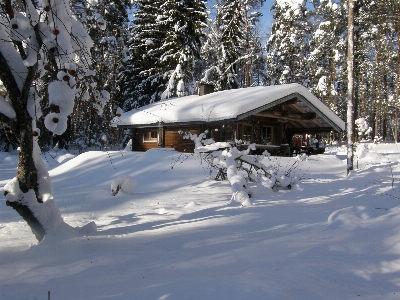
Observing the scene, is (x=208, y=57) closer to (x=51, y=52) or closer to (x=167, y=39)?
(x=167, y=39)

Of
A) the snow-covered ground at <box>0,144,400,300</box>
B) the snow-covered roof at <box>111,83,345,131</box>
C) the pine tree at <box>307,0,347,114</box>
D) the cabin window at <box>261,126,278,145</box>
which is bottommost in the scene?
the snow-covered ground at <box>0,144,400,300</box>

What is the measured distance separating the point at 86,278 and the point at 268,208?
4203 mm

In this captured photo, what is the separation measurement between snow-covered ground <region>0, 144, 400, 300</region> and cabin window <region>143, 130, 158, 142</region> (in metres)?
13.6

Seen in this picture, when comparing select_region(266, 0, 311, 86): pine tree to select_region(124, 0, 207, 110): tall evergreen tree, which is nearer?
select_region(124, 0, 207, 110): tall evergreen tree

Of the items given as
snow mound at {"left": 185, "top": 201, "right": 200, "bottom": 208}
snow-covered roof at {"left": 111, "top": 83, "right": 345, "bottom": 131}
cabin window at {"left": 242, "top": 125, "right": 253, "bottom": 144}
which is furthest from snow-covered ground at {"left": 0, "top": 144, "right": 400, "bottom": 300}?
cabin window at {"left": 242, "top": 125, "right": 253, "bottom": 144}

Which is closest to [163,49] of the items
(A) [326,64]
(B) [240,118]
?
(B) [240,118]

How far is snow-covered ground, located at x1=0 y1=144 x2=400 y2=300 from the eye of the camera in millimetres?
3174

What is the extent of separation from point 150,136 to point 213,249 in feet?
61.2

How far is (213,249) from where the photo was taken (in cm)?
436

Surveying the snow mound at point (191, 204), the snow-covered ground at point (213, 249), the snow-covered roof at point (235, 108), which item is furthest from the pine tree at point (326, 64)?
the snow mound at point (191, 204)

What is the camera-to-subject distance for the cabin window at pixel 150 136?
2223 cm

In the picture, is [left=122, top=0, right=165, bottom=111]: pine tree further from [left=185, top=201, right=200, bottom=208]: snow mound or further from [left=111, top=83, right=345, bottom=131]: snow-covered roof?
[left=185, top=201, right=200, bottom=208]: snow mound

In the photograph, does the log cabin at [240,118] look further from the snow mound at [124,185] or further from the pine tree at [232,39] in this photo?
the pine tree at [232,39]

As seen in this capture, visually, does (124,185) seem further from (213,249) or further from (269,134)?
(269,134)
